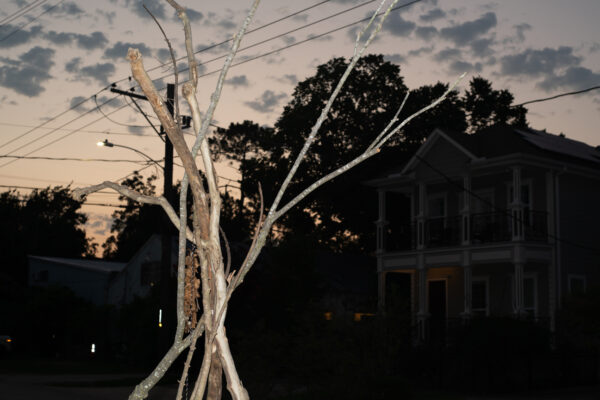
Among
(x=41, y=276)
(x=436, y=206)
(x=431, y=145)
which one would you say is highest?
(x=431, y=145)

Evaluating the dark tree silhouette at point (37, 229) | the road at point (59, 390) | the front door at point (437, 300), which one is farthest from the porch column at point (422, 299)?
the dark tree silhouette at point (37, 229)

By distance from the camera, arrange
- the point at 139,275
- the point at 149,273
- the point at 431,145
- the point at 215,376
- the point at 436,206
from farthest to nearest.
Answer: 1. the point at 139,275
2. the point at 149,273
3. the point at 436,206
4. the point at 431,145
5. the point at 215,376

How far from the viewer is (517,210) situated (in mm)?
22828

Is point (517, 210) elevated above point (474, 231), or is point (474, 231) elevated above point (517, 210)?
point (517, 210)

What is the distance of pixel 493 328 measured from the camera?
19641 mm

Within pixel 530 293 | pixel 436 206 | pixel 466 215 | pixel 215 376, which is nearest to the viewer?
pixel 215 376

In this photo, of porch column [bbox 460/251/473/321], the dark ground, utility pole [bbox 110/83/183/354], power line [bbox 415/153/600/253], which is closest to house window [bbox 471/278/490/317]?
porch column [bbox 460/251/473/321]

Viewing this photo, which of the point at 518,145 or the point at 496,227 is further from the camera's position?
the point at 518,145

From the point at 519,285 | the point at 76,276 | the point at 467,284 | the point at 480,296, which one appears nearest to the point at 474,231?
the point at 467,284

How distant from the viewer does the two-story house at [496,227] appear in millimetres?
23656

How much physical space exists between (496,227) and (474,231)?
3.68ft

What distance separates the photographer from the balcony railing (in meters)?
24.0

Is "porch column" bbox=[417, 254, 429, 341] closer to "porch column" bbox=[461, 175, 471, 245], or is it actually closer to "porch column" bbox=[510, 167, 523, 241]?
"porch column" bbox=[461, 175, 471, 245]

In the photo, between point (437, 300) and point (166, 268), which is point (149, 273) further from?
point (166, 268)
